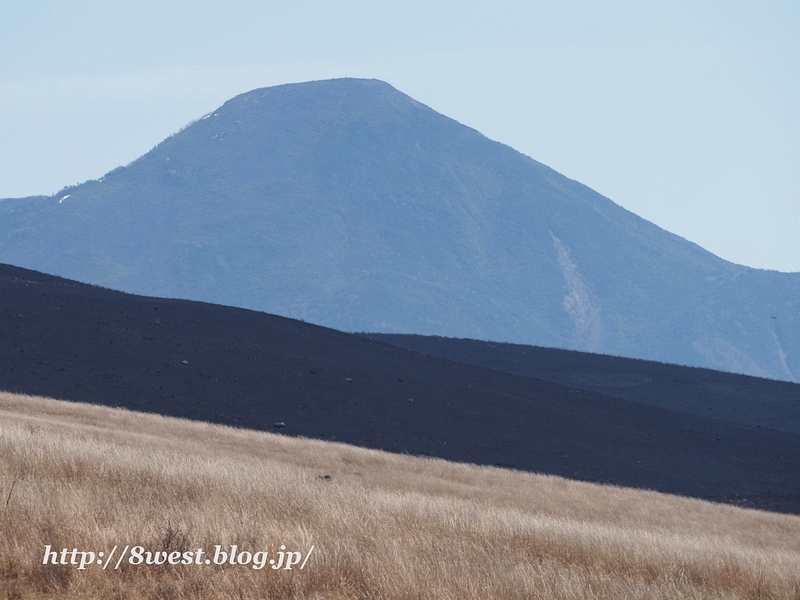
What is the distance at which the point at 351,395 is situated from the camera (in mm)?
42125

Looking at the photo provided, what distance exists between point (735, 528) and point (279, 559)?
55.0ft

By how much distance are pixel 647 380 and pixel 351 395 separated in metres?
34.3

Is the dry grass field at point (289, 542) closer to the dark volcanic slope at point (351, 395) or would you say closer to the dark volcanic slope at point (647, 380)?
the dark volcanic slope at point (351, 395)

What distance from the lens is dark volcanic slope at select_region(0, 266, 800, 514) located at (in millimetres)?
36156

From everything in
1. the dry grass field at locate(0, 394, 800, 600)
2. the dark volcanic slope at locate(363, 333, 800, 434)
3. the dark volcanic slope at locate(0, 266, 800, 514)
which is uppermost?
the dry grass field at locate(0, 394, 800, 600)

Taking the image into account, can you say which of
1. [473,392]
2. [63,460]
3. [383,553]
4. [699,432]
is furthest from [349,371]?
[383,553]

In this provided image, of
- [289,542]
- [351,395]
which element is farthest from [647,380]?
[289,542]

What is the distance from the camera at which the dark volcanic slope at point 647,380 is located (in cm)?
6219

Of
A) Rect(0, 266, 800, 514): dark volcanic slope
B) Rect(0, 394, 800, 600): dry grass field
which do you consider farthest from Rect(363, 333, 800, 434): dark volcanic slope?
Rect(0, 394, 800, 600): dry grass field

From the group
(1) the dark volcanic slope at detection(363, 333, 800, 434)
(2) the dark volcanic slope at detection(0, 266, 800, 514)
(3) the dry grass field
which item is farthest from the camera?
(1) the dark volcanic slope at detection(363, 333, 800, 434)

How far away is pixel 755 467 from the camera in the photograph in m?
42.5

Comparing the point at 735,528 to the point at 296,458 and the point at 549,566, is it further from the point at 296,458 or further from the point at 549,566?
the point at 549,566

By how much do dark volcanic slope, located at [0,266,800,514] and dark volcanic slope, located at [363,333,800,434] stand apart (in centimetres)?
1030

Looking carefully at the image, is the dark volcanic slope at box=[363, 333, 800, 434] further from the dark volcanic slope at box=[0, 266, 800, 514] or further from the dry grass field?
the dry grass field
